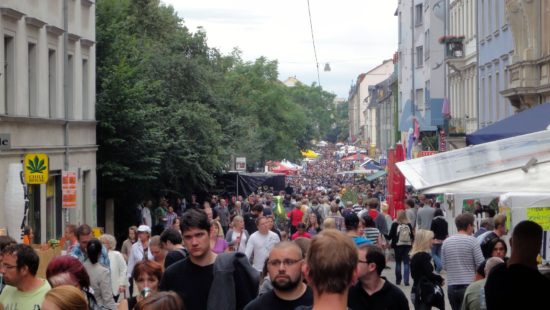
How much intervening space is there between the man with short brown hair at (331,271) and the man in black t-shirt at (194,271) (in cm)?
294

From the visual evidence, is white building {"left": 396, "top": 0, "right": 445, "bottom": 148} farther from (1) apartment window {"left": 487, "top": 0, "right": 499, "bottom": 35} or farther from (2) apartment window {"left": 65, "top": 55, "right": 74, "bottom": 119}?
(2) apartment window {"left": 65, "top": 55, "right": 74, "bottom": 119}

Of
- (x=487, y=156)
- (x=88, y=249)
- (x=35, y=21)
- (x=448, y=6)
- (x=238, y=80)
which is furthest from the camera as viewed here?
(x=238, y=80)

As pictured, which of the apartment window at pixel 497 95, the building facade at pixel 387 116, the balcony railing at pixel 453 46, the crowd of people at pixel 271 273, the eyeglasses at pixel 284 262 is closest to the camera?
the crowd of people at pixel 271 273

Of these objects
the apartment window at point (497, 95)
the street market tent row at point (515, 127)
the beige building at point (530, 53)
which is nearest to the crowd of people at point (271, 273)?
the street market tent row at point (515, 127)

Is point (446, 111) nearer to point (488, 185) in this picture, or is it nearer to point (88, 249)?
point (88, 249)

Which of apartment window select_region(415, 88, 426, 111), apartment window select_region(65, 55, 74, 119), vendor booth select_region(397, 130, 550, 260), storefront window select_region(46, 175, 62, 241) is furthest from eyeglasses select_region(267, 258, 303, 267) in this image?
apartment window select_region(415, 88, 426, 111)

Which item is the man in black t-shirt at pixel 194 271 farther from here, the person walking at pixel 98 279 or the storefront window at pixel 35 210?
the storefront window at pixel 35 210

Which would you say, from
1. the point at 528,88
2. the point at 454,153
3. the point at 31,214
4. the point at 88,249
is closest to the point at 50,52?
the point at 31,214

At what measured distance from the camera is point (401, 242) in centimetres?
2350

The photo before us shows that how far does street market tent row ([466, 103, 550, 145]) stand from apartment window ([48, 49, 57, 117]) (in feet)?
58.0

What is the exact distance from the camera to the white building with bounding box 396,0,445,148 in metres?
63.8

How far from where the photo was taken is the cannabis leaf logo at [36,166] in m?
23.0

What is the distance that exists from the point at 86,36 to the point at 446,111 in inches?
891

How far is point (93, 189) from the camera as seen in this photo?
34531mm
